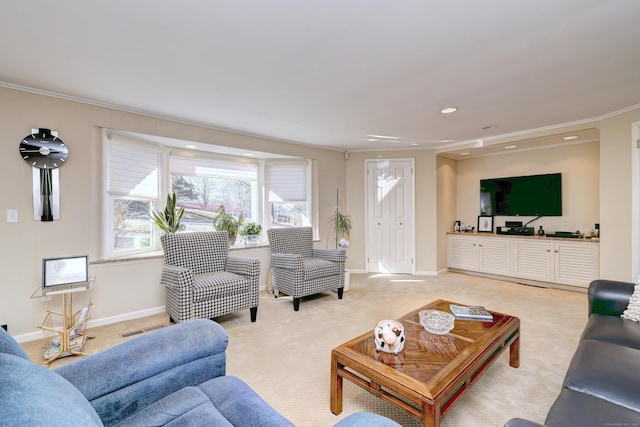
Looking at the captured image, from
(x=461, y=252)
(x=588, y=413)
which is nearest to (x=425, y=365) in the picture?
(x=588, y=413)

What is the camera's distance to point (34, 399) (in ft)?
1.85

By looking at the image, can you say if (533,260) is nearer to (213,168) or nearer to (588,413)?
(588,413)

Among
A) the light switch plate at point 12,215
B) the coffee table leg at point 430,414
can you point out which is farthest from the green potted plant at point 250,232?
the coffee table leg at point 430,414

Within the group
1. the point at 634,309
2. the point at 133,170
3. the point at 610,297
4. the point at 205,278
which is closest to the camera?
the point at 634,309

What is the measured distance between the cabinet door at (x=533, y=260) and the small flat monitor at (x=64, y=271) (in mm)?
5478

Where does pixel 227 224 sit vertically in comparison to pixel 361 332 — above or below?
above

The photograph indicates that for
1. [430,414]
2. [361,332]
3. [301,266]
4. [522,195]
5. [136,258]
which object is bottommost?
[361,332]

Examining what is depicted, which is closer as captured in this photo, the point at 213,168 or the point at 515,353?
the point at 515,353

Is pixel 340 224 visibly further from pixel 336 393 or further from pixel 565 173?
pixel 565 173

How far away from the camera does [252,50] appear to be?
1.95 meters

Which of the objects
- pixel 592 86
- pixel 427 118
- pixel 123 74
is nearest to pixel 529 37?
pixel 592 86

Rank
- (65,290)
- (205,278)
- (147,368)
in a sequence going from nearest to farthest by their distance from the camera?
(147,368) → (65,290) → (205,278)

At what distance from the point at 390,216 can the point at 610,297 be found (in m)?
3.35

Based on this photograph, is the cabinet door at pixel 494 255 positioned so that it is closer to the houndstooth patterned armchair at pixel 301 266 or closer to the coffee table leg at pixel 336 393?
the houndstooth patterned armchair at pixel 301 266
